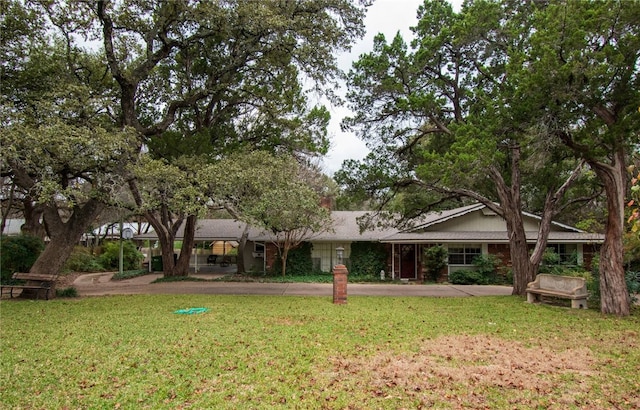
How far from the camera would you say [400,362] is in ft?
20.0

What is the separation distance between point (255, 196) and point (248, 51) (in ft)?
15.9

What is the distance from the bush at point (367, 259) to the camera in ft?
74.3

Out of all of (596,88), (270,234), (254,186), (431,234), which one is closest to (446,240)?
(431,234)

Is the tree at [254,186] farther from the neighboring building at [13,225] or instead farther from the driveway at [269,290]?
the neighboring building at [13,225]

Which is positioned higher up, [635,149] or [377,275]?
[635,149]

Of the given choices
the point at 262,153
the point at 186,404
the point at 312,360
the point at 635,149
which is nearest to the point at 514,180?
the point at 635,149

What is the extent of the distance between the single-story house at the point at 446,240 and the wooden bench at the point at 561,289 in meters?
7.04

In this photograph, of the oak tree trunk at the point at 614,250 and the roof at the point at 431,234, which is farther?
the roof at the point at 431,234

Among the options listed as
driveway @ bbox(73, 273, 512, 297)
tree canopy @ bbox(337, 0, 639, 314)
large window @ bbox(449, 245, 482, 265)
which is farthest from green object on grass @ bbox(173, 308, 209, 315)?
large window @ bbox(449, 245, 482, 265)

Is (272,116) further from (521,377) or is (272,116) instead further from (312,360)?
(521,377)

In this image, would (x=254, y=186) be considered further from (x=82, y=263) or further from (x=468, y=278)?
(x=82, y=263)

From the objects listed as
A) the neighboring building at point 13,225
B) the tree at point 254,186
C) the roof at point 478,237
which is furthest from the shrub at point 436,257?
the neighboring building at point 13,225

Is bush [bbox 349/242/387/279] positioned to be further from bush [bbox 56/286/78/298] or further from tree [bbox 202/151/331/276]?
bush [bbox 56/286/78/298]

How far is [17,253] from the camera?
16.7m
